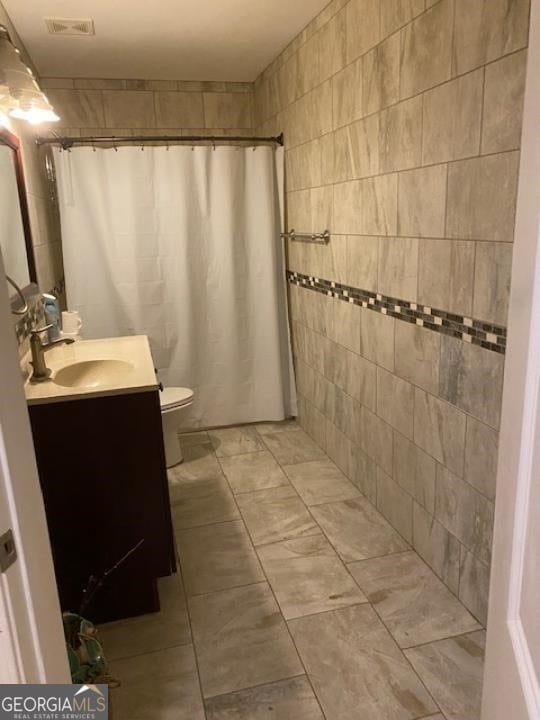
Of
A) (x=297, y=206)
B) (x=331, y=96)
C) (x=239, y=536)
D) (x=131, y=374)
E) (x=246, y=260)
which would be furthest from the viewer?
(x=246, y=260)

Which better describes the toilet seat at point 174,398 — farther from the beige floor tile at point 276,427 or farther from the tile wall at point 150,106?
the tile wall at point 150,106

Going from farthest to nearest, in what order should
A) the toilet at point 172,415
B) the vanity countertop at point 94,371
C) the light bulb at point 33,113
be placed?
the toilet at point 172,415, the light bulb at point 33,113, the vanity countertop at point 94,371

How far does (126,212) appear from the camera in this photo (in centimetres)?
332

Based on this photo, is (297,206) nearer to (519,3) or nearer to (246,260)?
(246,260)

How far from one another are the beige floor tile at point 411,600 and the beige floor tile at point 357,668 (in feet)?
0.22

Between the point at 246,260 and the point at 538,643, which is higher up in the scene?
the point at 246,260

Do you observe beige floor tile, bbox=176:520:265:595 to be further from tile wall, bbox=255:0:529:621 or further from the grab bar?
the grab bar

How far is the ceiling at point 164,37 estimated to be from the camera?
8.34ft

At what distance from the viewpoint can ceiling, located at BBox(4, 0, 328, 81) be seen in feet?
8.34

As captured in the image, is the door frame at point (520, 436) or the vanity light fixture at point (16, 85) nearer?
the door frame at point (520, 436)

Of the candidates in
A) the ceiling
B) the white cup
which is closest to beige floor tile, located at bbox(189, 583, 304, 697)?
the white cup

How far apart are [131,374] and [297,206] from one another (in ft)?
5.78

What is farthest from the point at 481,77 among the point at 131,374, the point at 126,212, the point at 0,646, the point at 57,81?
the point at 57,81

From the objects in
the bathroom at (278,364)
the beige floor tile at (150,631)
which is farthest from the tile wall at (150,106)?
the beige floor tile at (150,631)
